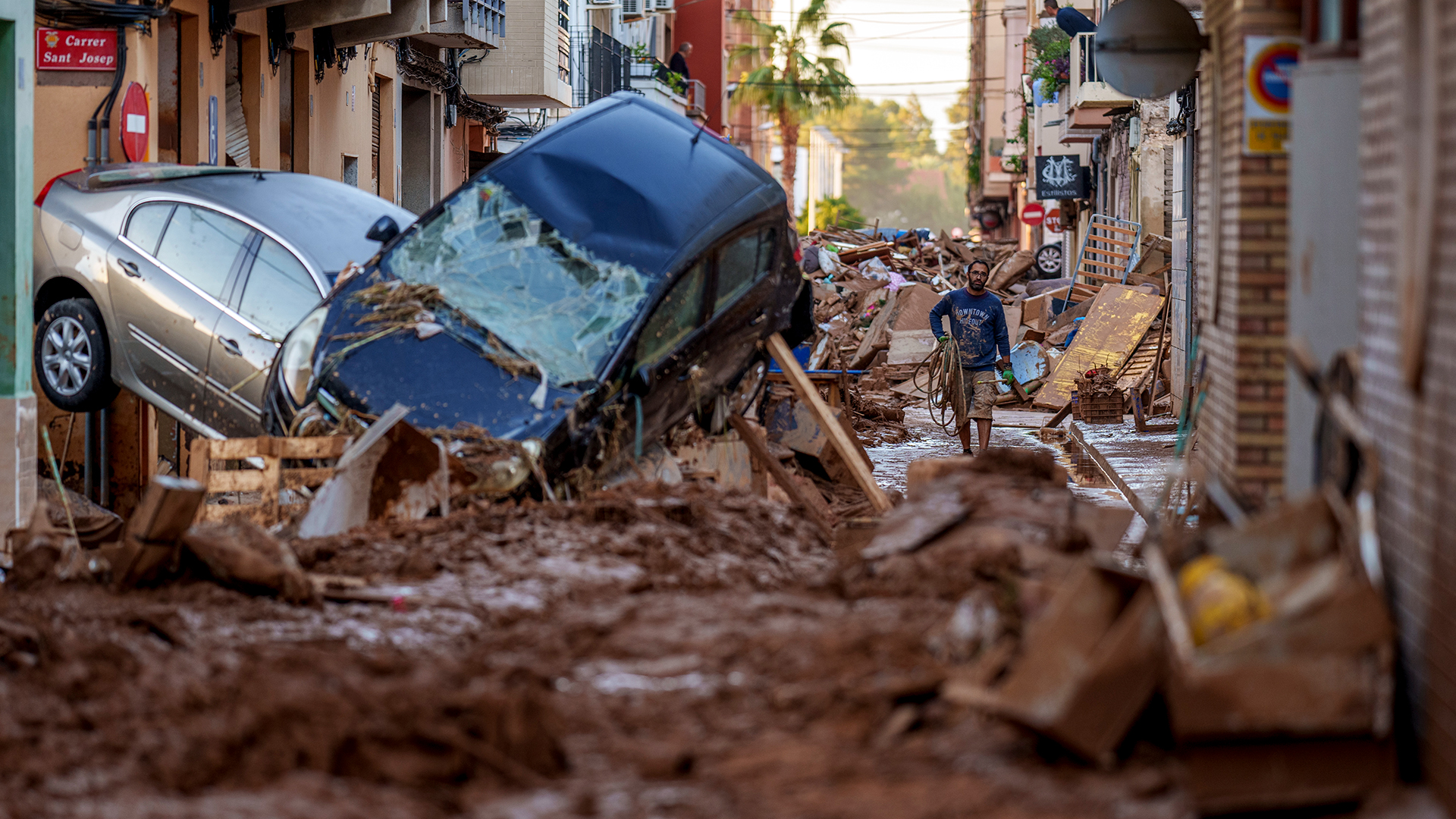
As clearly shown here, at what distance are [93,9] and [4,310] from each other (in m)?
4.03

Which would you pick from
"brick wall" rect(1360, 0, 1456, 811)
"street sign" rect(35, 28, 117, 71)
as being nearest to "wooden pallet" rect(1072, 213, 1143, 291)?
"street sign" rect(35, 28, 117, 71)

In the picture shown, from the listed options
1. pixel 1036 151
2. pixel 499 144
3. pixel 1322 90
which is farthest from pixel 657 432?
pixel 1036 151

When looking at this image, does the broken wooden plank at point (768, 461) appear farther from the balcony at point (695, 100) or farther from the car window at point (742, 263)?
the balcony at point (695, 100)

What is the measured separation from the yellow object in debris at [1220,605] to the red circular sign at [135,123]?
35.0 ft

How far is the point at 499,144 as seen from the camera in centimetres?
3453

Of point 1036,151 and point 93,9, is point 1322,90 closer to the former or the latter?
point 93,9

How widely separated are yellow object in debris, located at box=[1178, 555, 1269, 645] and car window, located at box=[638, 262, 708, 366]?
472cm

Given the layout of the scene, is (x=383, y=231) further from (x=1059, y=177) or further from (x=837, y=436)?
(x=1059, y=177)

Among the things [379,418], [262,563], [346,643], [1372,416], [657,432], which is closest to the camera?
[1372,416]

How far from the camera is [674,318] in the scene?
29.1 feet

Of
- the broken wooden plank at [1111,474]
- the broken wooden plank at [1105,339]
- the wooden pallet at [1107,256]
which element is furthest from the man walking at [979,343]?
the wooden pallet at [1107,256]

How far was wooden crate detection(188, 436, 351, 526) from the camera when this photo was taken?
7965mm

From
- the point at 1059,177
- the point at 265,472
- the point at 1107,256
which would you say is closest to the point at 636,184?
the point at 265,472

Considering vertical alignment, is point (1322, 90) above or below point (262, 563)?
above
